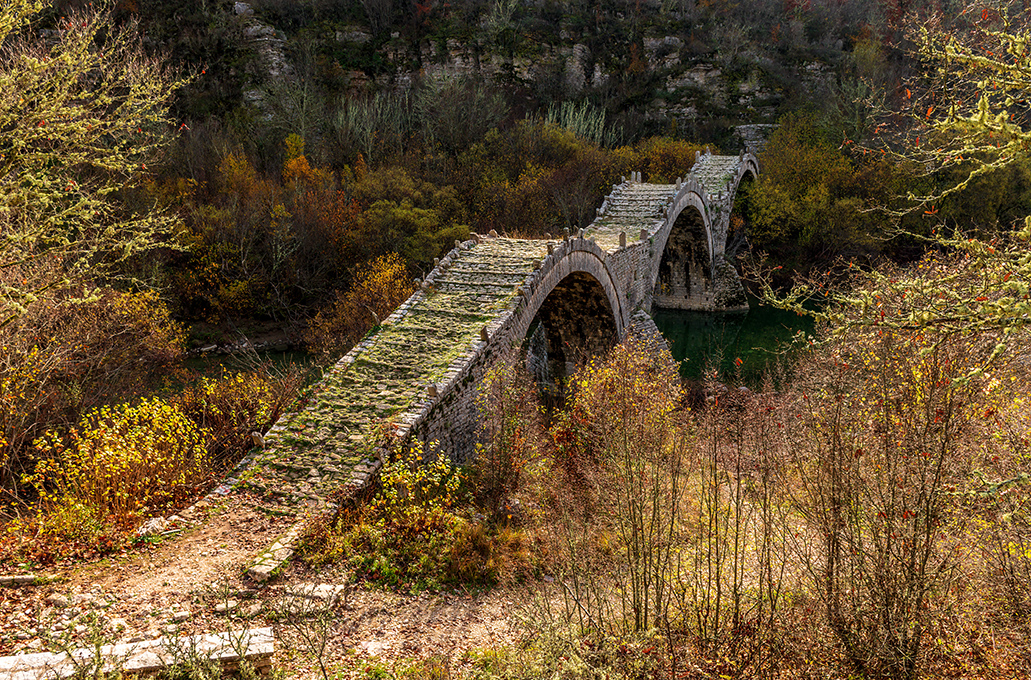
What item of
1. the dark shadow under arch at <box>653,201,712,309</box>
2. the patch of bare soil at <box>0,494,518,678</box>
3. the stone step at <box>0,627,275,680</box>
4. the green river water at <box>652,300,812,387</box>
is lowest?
the green river water at <box>652,300,812,387</box>

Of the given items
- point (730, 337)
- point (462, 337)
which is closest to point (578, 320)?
point (462, 337)

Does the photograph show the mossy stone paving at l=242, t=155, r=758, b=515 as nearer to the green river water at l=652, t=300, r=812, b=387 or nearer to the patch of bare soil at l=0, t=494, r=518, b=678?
the patch of bare soil at l=0, t=494, r=518, b=678

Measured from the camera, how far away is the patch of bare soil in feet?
20.9

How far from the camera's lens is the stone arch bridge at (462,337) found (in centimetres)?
1004

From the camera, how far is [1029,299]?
17.5 ft

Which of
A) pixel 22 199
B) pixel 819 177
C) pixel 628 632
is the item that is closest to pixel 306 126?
pixel 22 199

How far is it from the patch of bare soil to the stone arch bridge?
1.46 meters

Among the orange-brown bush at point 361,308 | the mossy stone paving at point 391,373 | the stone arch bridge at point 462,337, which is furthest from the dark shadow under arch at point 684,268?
the mossy stone paving at point 391,373

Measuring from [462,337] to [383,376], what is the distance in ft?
6.28

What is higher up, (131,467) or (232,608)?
(131,467)

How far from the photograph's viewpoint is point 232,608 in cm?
692

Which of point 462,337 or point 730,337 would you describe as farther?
point 730,337

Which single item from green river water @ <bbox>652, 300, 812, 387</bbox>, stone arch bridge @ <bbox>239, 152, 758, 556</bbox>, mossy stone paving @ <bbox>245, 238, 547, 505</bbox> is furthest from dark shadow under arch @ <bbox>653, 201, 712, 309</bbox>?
mossy stone paving @ <bbox>245, 238, 547, 505</bbox>

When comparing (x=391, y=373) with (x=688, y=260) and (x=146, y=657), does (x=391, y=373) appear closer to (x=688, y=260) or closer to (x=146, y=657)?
(x=146, y=657)
